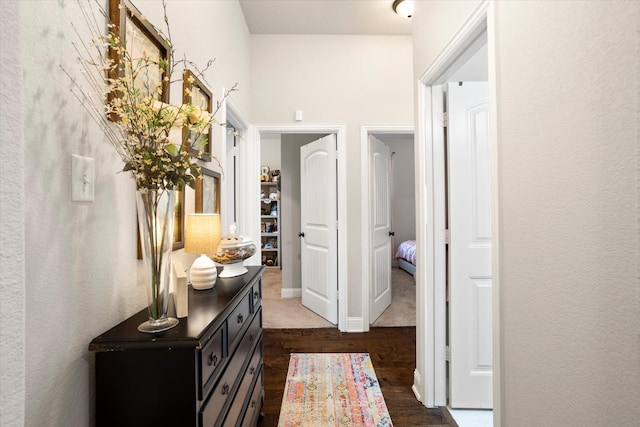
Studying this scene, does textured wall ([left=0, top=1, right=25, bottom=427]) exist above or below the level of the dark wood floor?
above

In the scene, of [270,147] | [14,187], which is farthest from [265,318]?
[270,147]

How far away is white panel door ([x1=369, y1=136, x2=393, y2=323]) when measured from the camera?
3.30 m

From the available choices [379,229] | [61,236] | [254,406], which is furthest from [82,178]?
[379,229]

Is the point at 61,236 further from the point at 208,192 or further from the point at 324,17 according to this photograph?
the point at 324,17

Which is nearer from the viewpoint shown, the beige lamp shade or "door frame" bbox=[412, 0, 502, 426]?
the beige lamp shade

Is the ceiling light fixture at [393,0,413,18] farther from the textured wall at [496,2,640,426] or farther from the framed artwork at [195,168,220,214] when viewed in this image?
the framed artwork at [195,168,220,214]

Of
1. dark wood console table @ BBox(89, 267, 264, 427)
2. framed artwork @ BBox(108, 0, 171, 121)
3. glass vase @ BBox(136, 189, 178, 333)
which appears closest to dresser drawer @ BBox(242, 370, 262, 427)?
dark wood console table @ BBox(89, 267, 264, 427)

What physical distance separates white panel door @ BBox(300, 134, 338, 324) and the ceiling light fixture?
1.25 m

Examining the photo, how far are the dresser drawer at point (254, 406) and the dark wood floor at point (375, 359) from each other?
206 mm

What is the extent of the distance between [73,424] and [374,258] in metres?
2.79

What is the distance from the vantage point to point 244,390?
1.40 metres

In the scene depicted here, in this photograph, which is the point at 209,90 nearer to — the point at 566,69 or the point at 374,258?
the point at 566,69

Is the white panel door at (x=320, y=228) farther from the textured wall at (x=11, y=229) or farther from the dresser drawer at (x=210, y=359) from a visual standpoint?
the textured wall at (x=11, y=229)

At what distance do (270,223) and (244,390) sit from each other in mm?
5515
